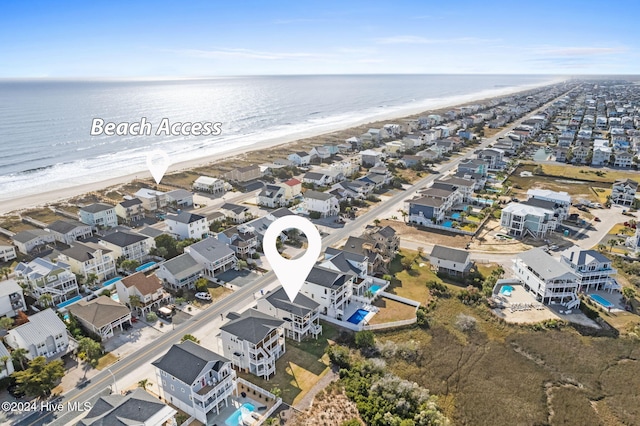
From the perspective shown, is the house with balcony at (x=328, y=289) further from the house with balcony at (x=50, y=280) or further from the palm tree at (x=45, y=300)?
the palm tree at (x=45, y=300)

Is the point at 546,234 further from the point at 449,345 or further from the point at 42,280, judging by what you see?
the point at 42,280

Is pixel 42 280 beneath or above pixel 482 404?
above

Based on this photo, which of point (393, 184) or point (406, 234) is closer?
point (406, 234)

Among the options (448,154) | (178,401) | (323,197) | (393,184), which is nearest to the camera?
(178,401)

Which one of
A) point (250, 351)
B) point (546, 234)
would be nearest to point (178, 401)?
point (250, 351)

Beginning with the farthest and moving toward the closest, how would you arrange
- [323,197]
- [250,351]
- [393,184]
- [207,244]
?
[393,184], [323,197], [207,244], [250,351]

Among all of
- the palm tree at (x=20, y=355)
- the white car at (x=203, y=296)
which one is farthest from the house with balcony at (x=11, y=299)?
the white car at (x=203, y=296)

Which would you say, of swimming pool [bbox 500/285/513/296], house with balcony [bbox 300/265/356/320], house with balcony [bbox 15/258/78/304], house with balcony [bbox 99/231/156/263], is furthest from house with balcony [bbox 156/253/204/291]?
swimming pool [bbox 500/285/513/296]
